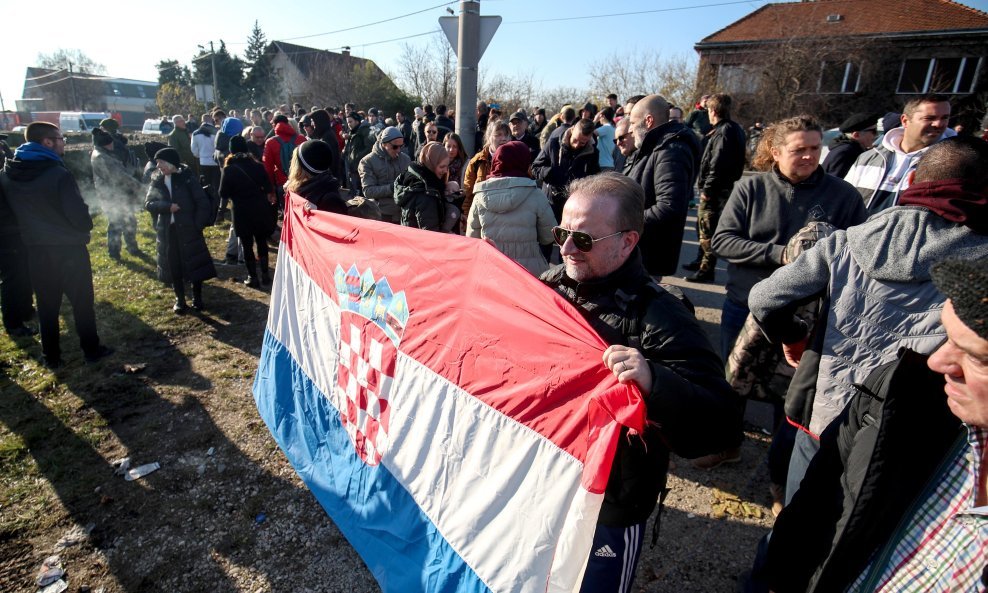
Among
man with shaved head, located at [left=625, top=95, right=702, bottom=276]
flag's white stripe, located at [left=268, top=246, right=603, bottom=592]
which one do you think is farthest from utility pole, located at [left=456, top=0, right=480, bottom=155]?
flag's white stripe, located at [left=268, top=246, right=603, bottom=592]

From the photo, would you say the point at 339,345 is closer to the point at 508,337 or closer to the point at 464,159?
the point at 508,337

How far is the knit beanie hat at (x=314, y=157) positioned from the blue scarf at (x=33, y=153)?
222 centimetres

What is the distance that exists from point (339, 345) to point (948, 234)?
278cm

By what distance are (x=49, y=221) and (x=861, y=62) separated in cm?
3774

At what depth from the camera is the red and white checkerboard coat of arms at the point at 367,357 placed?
2.46m

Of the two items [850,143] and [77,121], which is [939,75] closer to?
[850,143]

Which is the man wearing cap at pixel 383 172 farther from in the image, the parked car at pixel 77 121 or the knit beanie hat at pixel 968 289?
the parked car at pixel 77 121

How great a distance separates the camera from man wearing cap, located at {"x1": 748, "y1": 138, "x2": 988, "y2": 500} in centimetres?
168

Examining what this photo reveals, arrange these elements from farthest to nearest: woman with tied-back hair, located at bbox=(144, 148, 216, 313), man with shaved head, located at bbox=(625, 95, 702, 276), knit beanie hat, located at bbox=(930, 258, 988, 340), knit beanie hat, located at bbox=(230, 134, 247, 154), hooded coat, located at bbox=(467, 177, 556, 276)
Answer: knit beanie hat, located at bbox=(230, 134, 247, 154) → woman with tied-back hair, located at bbox=(144, 148, 216, 313) → man with shaved head, located at bbox=(625, 95, 702, 276) → hooded coat, located at bbox=(467, 177, 556, 276) → knit beanie hat, located at bbox=(930, 258, 988, 340)

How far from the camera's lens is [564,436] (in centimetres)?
166

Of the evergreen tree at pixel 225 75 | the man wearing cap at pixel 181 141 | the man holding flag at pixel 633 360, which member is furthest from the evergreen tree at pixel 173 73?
the man holding flag at pixel 633 360

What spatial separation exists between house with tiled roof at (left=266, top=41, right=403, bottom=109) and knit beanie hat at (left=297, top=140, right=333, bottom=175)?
2775 centimetres

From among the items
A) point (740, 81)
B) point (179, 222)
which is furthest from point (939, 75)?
point (179, 222)

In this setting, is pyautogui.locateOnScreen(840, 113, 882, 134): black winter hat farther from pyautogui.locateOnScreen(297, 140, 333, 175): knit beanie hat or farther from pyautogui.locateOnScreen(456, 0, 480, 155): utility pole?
pyautogui.locateOnScreen(297, 140, 333, 175): knit beanie hat
